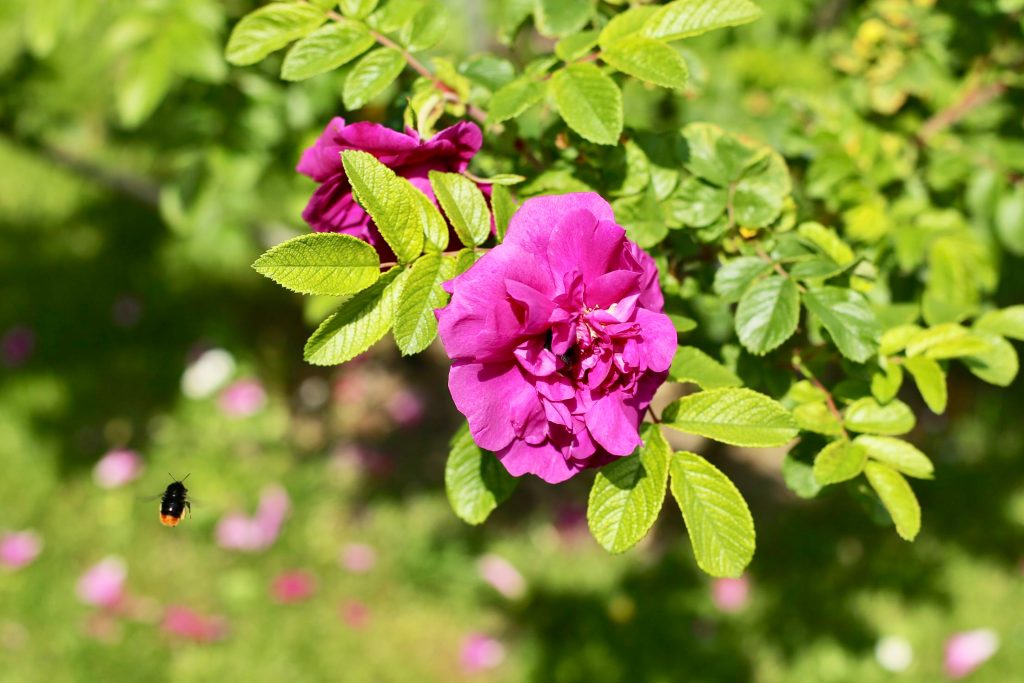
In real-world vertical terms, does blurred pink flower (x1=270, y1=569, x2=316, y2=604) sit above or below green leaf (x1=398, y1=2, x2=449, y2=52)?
below

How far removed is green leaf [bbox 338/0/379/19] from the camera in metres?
1.29

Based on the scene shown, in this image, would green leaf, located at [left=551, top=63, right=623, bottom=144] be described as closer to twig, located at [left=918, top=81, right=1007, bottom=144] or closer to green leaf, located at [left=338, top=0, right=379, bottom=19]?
green leaf, located at [left=338, top=0, right=379, bottom=19]

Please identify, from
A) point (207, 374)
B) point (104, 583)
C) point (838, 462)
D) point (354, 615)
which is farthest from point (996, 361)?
point (207, 374)

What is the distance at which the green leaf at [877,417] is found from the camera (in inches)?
49.8

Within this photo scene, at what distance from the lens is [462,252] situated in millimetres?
1035

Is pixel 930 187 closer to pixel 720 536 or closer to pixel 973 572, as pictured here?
pixel 720 536

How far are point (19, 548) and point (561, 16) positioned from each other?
2611 millimetres

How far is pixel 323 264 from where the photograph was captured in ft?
3.16

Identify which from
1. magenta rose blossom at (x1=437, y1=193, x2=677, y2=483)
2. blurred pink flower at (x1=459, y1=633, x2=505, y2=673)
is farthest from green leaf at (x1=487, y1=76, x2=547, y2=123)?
blurred pink flower at (x1=459, y1=633, x2=505, y2=673)

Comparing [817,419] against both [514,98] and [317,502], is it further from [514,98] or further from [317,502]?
[317,502]

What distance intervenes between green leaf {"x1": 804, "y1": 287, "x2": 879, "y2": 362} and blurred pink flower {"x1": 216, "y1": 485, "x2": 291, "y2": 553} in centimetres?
228

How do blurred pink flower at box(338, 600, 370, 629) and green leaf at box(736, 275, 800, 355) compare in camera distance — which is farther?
blurred pink flower at box(338, 600, 370, 629)

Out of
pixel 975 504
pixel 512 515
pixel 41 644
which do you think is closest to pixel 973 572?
pixel 975 504

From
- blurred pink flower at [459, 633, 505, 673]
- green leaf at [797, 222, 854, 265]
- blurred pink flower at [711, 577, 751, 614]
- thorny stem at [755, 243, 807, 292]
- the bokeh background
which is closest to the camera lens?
thorny stem at [755, 243, 807, 292]
